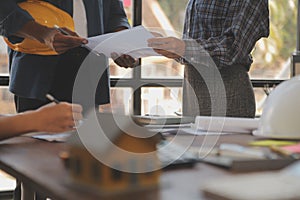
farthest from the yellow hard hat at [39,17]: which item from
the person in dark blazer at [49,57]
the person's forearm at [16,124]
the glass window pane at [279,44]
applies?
the glass window pane at [279,44]

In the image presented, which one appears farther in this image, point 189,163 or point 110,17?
point 110,17

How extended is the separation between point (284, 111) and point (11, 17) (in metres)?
0.99

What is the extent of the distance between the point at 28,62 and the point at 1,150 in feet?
2.59

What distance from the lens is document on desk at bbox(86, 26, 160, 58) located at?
182cm

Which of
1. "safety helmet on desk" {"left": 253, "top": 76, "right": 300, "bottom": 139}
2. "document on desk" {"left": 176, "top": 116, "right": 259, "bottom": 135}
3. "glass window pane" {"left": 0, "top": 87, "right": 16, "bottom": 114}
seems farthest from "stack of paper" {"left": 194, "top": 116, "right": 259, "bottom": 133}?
"glass window pane" {"left": 0, "top": 87, "right": 16, "bottom": 114}

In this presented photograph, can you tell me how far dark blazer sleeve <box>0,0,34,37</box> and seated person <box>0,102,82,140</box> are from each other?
1.79 feet

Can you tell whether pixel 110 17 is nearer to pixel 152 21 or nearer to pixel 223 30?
pixel 223 30

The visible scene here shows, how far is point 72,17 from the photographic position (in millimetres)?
2076

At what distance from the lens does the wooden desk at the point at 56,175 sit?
0.83 meters

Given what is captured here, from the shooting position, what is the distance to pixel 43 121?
135cm

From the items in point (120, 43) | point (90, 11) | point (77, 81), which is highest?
A: point (90, 11)

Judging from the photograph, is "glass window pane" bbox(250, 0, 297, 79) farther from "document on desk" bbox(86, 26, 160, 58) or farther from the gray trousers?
"document on desk" bbox(86, 26, 160, 58)

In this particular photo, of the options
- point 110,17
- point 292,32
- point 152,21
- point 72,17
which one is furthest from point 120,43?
point 292,32

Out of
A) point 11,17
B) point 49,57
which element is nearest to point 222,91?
point 49,57
